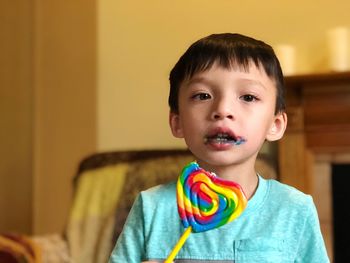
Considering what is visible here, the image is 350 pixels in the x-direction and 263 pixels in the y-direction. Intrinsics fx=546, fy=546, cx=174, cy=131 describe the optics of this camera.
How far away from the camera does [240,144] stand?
0.85 m

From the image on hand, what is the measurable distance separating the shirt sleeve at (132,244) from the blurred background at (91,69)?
5.42 ft

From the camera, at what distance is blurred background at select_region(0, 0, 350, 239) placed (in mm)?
2447

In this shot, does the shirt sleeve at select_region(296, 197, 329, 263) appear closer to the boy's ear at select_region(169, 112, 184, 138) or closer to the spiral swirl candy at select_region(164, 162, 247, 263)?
the spiral swirl candy at select_region(164, 162, 247, 263)

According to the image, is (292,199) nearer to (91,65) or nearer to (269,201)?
(269,201)

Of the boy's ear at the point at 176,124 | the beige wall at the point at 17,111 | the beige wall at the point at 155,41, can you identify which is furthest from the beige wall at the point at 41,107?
the boy's ear at the point at 176,124

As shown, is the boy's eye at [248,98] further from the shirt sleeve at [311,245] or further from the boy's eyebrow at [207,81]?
the shirt sleeve at [311,245]

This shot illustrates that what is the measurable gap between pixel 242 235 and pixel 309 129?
5.24ft

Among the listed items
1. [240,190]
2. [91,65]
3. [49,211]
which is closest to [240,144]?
[240,190]

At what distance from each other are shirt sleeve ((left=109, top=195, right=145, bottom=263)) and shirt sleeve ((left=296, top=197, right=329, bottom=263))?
0.26m

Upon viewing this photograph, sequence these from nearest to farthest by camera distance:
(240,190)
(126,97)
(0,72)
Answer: (240,190)
(126,97)
(0,72)

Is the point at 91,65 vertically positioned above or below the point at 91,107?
above

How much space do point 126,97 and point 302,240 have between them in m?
1.87

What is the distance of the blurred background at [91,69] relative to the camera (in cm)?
245

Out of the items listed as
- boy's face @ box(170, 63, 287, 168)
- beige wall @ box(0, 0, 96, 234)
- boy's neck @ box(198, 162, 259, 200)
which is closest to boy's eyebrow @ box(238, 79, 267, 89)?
boy's face @ box(170, 63, 287, 168)
